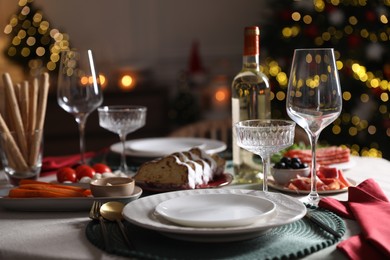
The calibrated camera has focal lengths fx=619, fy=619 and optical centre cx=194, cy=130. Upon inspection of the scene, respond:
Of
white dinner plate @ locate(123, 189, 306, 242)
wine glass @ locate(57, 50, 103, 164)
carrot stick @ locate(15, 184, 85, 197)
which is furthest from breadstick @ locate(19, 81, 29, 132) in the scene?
white dinner plate @ locate(123, 189, 306, 242)

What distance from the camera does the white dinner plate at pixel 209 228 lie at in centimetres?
103

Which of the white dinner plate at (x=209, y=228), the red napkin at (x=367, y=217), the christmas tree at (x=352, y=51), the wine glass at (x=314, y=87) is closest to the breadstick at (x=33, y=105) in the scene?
the white dinner plate at (x=209, y=228)

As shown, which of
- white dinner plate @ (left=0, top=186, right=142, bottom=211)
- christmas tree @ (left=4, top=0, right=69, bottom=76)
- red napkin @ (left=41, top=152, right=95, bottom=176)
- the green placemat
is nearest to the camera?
the green placemat

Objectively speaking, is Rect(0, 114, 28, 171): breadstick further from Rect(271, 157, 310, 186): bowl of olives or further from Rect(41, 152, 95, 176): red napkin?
Rect(271, 157, 310, 186): bowl of olives

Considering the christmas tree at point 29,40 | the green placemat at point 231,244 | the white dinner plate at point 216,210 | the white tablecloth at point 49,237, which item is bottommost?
the white tablecloth at point 49,237

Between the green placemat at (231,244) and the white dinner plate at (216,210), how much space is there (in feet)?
0.13

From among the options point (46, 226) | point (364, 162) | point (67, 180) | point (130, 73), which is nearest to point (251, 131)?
point (46, 226)

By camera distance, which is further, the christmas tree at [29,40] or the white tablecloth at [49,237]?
the christmas tree at [29,40]

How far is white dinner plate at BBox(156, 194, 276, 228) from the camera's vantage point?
1.05m

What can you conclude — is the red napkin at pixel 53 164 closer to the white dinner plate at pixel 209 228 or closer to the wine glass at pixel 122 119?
the wine glass at pixel 122 119

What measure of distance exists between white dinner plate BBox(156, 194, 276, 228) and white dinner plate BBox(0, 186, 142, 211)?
0.55ft

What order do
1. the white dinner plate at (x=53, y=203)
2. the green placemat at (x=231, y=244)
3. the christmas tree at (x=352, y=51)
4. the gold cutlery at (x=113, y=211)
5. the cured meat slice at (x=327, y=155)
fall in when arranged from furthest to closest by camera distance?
1. the christmas tree at (x=352, y=51)
2. the cured meat slice at (x=327, y=155)
3. the white dinner plate at (x=53, y=203)
4. the gold cutlery at (x=113, y=211)
5. the green placemat at (x=231, y=244)

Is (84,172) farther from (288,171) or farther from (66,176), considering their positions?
(288,171)

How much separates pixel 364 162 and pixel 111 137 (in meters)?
2.77
